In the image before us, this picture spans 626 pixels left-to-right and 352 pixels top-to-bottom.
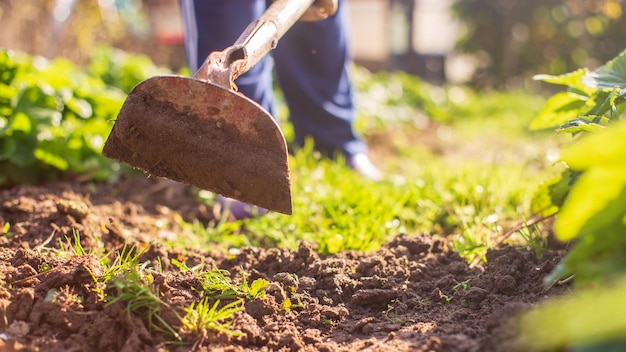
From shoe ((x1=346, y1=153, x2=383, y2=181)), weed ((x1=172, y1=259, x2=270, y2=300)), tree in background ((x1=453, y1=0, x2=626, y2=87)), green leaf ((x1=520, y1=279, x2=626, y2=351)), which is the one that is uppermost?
tree in background ((x1=453, y1=0, x2=626, y2=87))

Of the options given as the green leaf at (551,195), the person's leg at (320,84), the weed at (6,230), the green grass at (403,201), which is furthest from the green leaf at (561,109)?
the weed at (6,230)

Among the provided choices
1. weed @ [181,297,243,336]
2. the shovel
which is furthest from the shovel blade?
weed @ [181,297,243,336]

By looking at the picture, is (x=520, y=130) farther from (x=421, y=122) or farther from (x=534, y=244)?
(x=534, y=244)

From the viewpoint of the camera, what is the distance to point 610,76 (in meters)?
2.17

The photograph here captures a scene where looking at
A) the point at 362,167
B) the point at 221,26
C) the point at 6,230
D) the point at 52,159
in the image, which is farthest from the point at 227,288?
the point at 362,167

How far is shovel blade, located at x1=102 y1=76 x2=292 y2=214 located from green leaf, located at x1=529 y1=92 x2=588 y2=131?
953 mm

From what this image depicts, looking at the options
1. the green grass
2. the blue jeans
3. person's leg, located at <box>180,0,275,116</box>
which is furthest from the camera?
the blue jeans

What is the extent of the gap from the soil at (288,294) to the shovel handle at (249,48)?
0.57 m

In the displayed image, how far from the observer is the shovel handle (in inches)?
78.2

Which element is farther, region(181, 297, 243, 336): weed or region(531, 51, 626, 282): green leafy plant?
region(181, 297, 243, 336): weed

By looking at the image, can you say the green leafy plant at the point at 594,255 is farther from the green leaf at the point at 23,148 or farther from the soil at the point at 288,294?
the green leaf at the point at 23,148

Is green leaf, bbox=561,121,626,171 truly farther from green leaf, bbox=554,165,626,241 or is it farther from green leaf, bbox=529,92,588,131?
green leaf, bbox=529,92,588,131

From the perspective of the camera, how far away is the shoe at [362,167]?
12.2 feet

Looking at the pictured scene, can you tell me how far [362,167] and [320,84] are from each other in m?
0.52
